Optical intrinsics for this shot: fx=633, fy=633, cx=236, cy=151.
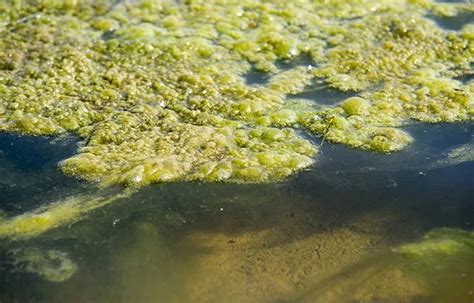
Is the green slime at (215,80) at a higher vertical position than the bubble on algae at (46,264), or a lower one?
lower

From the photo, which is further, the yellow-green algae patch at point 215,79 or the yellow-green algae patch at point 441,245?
the yellow-green algae patch at point 215,79

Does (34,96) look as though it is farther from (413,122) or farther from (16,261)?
(413,122)

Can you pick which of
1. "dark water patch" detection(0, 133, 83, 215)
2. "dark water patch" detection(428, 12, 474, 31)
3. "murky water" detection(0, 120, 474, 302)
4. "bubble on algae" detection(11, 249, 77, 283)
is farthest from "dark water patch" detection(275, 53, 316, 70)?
"bubble on algae" detection(11, 249, 77, 283)

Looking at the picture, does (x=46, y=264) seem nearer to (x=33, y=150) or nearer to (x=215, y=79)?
(x=33, y=150)

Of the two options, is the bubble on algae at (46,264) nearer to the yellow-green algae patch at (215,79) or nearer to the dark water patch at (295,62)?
the yellow-green algae patch at (215,79)

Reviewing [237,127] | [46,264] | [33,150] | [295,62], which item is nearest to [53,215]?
[46,264]

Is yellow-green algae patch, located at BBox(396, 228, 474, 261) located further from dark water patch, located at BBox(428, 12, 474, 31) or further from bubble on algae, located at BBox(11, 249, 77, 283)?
dark water patch, located at BBox(428, 12, 474, 31)

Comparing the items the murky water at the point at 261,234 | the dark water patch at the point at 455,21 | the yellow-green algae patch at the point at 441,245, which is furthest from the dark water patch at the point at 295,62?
the yellow-green algae patch at the point at 441,245
